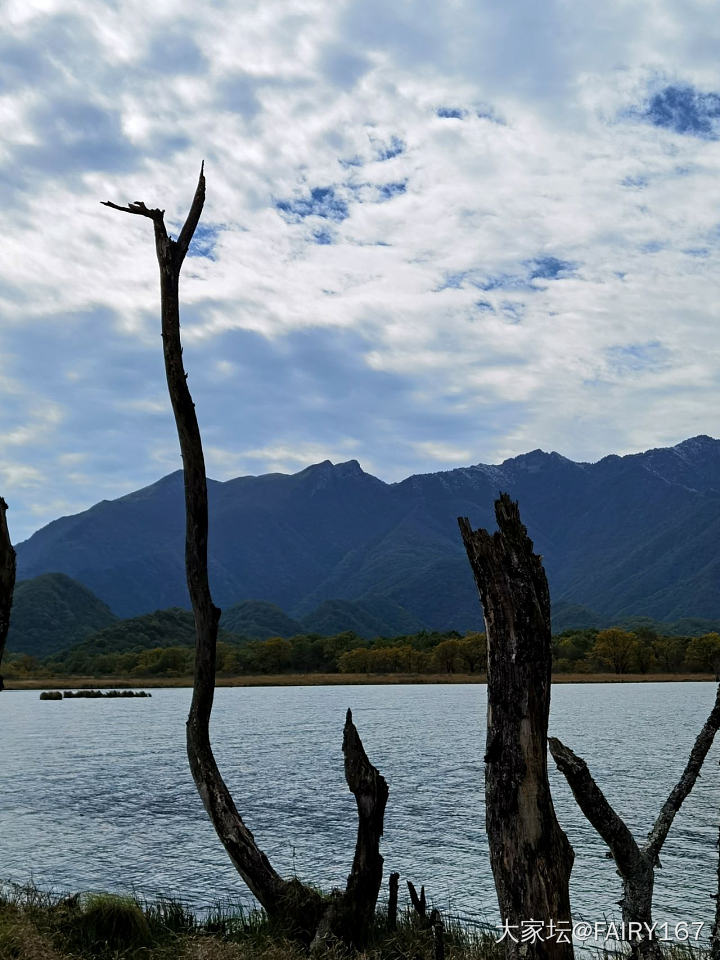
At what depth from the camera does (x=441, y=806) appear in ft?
128

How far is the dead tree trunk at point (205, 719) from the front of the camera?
14.8 metres

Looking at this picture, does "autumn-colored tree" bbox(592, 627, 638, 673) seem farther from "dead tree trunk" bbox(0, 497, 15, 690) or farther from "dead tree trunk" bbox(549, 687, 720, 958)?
"dead tree trunk" bbox(549, 687, 720, 958)

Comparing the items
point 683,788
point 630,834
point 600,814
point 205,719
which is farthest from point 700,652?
point 600,814

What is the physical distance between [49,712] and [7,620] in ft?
378

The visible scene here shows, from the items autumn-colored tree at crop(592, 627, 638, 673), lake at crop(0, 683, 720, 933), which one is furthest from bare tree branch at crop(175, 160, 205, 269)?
autumn-colored tree at crop(592, 627, 638, 673)

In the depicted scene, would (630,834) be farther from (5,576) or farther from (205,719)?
(5,576)

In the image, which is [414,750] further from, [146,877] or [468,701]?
[468,701]

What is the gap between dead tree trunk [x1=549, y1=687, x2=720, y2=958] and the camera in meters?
10.8

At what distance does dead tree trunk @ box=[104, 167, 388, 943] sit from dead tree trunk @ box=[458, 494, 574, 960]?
511 cm

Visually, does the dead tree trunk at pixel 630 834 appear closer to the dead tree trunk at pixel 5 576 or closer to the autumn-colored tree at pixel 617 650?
the dead tree trunk at pixel 5 576

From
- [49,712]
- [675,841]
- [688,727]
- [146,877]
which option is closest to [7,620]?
[146,877]

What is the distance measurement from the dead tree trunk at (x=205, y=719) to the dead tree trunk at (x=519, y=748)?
5113 millimetres

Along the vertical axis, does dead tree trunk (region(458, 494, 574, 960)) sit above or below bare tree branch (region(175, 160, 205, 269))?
below

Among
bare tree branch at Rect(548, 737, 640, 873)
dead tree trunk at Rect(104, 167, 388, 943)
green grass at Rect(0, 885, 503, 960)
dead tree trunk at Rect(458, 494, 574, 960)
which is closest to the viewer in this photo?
dead tree trunk at Rect(458, 494, 574, 960)
